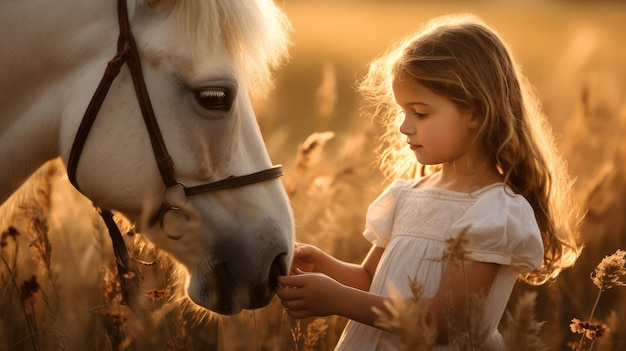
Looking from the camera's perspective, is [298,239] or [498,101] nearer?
[498,101]

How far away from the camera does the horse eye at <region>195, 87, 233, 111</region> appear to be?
2223 mm

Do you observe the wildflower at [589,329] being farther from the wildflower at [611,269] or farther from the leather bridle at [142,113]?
the leather bridle at [142,113]

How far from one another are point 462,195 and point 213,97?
0.95 metres

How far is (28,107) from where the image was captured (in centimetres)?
233

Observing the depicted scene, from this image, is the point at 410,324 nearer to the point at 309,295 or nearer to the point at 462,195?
the point at 309,295

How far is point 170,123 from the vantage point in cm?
225

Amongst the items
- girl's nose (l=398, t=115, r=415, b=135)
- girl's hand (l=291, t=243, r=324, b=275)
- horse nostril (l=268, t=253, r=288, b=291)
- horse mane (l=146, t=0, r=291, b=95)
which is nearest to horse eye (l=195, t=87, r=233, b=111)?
horse mane (l=146, t=0, r=291, b=95)

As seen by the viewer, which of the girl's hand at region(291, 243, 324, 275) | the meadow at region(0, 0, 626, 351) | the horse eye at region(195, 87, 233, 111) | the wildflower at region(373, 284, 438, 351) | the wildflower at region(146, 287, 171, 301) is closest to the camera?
the wildflower at region(373, 284, 438, 351)

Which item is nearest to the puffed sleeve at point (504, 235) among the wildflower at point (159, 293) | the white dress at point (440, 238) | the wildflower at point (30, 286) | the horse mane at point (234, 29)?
the white dress at point (440, 238)

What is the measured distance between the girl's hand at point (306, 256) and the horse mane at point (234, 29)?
2.18ft

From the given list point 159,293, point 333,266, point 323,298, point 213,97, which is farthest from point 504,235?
point 159,293

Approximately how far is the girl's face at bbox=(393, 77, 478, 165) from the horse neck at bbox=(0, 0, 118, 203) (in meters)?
1.05

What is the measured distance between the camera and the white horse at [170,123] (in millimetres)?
2244

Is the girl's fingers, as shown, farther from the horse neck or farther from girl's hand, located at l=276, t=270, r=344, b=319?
the horse neck
